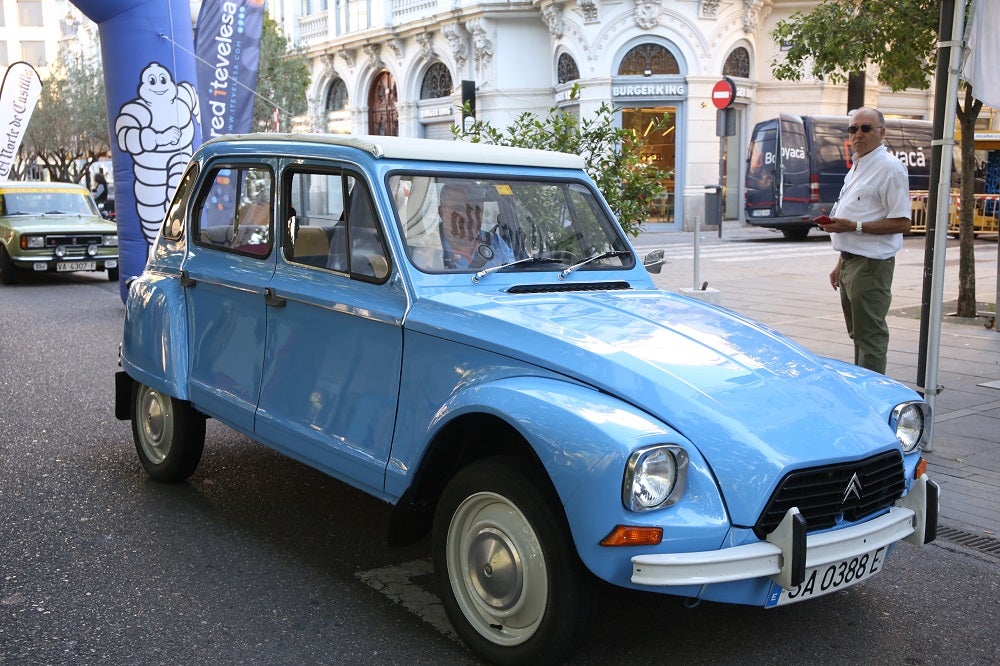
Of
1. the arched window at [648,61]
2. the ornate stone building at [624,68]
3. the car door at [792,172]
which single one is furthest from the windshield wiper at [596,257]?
the arched window at [648,61]

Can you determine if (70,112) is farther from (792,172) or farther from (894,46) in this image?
(894,46)

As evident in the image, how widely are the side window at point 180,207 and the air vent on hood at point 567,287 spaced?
7.07ft

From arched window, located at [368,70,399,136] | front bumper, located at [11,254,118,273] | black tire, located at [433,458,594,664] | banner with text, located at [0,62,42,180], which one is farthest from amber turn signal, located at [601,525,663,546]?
arched window, located at [368,70,399,136]

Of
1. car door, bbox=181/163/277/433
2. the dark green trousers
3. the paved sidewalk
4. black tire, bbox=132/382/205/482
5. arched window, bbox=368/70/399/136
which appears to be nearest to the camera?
car door, bbox=181/163/277/433

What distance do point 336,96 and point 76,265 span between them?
25.6 m

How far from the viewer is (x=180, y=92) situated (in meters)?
11.6

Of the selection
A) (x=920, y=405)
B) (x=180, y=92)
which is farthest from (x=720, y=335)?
(x=180, y=92)

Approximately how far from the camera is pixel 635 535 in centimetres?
291

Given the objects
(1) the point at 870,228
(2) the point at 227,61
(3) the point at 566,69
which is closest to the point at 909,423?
(1) the point at 870,228

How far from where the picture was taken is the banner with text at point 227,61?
13578 millimetres

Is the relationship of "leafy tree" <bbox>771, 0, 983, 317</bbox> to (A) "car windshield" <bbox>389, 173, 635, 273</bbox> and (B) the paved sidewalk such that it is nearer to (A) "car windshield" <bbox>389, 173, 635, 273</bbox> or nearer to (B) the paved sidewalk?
(B) the paved sidewalk

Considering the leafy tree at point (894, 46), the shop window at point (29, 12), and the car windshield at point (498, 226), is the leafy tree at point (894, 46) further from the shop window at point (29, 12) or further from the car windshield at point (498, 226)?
the shop window at point (29, 12)

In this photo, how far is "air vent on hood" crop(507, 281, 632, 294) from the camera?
408 centimetres

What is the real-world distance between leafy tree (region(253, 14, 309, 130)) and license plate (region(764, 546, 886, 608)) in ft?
93.1
